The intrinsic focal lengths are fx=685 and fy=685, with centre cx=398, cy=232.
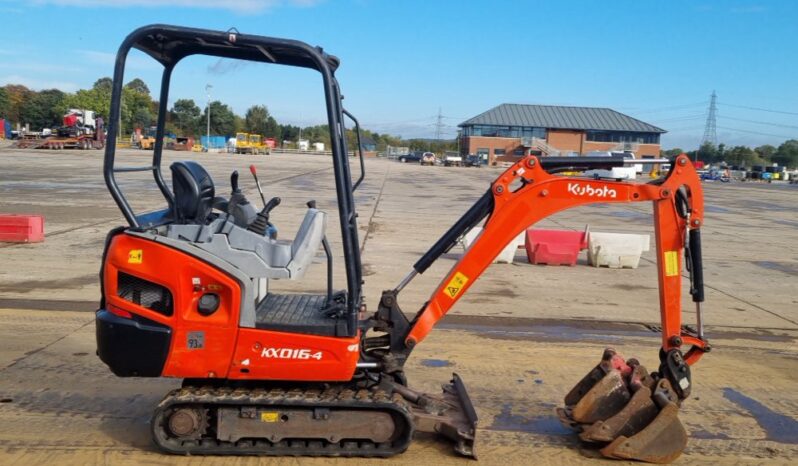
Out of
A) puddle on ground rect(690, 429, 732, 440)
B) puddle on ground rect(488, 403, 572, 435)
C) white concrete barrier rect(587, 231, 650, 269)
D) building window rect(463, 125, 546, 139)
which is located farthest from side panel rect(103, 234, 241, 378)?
building window rect(463, 125, 546, 139)

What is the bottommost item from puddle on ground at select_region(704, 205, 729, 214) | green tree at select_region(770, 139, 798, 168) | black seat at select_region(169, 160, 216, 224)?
puddle on ground at select_region(704, 205, 729, 214)

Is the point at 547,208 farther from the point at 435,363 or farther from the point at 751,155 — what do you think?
the point at 751,155

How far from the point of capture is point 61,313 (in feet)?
26.2

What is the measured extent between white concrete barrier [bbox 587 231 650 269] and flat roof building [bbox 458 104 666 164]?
8284 cm

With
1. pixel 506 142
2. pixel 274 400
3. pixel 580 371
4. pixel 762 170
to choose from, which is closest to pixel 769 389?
pixel 580 371

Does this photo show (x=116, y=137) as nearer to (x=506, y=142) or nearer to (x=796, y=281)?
(x=796, y=281)

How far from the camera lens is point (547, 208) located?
180 inches

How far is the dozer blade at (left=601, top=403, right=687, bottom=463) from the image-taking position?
4406 mm

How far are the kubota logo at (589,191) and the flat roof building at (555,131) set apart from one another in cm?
9091

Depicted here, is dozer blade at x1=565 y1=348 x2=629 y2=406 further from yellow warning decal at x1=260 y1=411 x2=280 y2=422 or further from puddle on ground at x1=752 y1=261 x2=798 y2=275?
puddle on ground at x1=752 y1=261 x2=798 y2=275

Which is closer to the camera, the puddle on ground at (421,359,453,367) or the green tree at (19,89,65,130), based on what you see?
the puddle on ground at (421,359,453,367)

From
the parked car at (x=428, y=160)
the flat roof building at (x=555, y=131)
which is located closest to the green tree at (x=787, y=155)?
the flat roof building at (x=555, y=131)

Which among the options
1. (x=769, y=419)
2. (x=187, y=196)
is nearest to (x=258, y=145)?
(x=187, y=196)

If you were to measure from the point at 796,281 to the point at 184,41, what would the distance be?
37.7 feet
